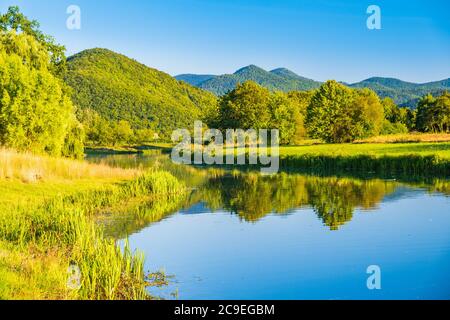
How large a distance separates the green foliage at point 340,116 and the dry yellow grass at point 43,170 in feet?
165

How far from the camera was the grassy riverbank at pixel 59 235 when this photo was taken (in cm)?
1136

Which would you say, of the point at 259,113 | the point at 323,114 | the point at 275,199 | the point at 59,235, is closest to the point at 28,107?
the point at 275,199

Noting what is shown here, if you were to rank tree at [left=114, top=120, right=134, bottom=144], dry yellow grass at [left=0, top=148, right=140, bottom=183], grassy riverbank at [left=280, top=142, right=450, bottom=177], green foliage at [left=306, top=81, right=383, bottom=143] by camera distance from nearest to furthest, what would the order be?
dry yellow grass at [left=0, top=148, right=140, bottom=183] < grassy riverbank at [left=280, top=142, right=450, bottom=177] < green foliage at [left=306, top=81, right=383, bottom=143] < tree at [left=114, top=120, right=134, bottom=144]

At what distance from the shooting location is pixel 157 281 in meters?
13.6

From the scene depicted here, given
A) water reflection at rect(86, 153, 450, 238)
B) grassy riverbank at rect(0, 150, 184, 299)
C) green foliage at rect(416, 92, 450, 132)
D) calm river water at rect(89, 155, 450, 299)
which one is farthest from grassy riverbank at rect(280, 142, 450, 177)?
green foliage at rect(416, 92, 450, 132)

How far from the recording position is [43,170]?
30.7 m

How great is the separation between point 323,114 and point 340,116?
291 centimetres

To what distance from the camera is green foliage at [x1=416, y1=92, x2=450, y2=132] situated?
322 ft

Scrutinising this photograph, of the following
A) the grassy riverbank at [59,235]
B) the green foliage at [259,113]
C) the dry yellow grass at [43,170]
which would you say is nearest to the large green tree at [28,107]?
the dry yellow grass at [43,170]

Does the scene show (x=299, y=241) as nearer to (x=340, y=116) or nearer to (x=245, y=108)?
(x=340, y=116)

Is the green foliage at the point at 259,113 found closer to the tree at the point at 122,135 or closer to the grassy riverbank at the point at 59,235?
the grassy riverbank at the point at 59,235

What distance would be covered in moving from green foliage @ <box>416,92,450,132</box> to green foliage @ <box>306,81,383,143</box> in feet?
66.7

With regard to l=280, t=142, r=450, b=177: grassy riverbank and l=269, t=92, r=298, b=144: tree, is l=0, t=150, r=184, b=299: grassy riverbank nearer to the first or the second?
l=280, t=142, r=450, b=177: grassy riverbank
